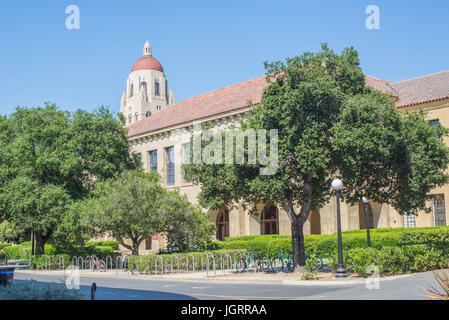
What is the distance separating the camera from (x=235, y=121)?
4000 cm

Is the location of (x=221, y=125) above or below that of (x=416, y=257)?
above

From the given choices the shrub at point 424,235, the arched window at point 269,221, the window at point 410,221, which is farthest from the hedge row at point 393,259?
the arched window at point 269,221

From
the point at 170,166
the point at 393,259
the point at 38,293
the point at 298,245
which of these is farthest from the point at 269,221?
the point at 38,293

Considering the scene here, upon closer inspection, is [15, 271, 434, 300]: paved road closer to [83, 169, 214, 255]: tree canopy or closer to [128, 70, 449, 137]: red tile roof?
[83, 169, 214, 255]: tree canopy

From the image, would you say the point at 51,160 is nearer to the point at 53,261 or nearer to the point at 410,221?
the point at 53,261

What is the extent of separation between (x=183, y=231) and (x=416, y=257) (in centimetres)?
1287

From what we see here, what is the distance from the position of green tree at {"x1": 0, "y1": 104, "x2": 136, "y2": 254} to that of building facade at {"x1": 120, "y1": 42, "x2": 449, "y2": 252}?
4532 millimetres

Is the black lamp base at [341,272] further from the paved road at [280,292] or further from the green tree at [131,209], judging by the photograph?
the green tree at [131,209]

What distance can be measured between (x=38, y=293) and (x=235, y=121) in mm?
31640

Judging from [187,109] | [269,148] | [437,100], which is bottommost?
[269,148]

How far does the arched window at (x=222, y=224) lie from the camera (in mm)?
45281
